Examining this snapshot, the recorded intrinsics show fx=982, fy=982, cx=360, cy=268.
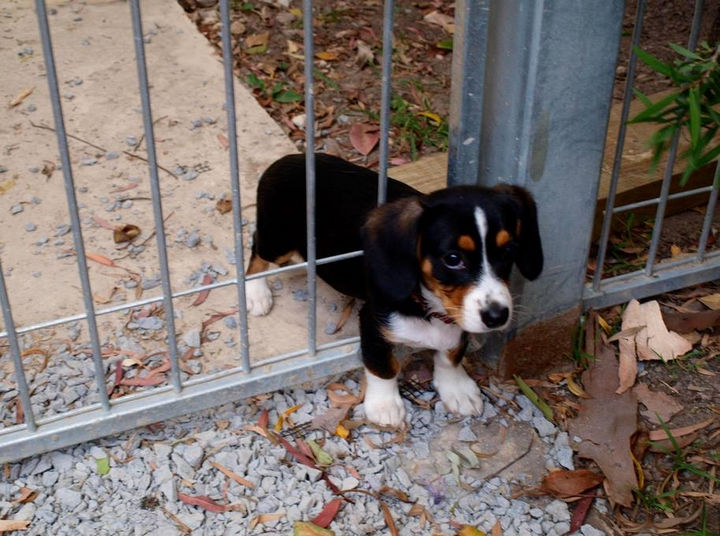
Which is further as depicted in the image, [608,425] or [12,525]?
[608,425]

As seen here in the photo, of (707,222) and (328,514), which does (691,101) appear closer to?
(328,514)

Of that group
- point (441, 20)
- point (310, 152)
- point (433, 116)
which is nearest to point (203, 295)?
point (310, 152)

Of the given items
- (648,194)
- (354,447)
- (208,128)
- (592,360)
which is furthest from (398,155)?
(354,447)

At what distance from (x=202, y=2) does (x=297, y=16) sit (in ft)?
2.22

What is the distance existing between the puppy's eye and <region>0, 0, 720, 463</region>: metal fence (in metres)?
0.45

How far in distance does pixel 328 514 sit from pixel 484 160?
1311 millimetres

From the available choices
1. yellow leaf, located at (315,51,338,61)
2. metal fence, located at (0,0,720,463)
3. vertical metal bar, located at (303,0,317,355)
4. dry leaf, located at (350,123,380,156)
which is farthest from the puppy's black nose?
yellow leaf, located at (315,51,338,61)

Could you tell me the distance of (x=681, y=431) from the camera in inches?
143

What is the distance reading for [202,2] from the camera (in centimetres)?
661

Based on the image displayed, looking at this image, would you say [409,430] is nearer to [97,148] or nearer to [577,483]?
[577,483]

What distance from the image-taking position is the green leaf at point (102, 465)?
3305mm

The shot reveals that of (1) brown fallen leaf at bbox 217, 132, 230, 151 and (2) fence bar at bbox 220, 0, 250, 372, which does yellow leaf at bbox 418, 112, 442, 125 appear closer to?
(1) brown fallen leaf at bbox 217, 132, 230, 151

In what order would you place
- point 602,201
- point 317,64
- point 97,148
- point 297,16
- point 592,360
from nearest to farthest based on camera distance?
1. point 592,360
2. point 602,201
3. point 97,148
4. point 317,64
5. point 297,16

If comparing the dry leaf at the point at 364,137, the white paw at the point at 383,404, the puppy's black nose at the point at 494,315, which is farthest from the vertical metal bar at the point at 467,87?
the dry leaf at the point at 364,137
